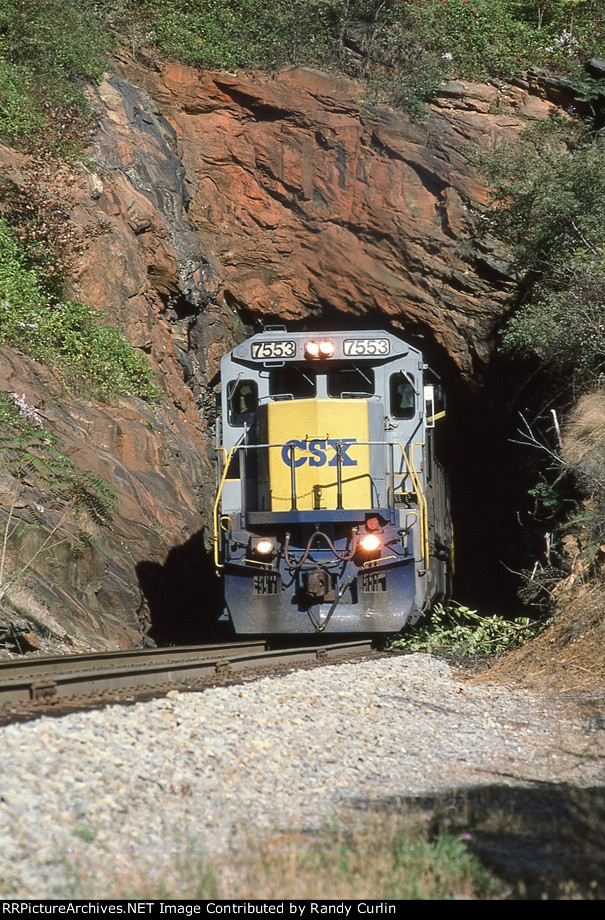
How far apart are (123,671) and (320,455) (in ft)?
14.8

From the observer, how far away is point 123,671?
6684mm

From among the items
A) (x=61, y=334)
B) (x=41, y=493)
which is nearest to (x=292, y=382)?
(x=41, y=493)

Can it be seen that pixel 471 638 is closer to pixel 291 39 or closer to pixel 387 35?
pixel 291 39

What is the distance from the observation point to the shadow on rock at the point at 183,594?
1246 centimetres

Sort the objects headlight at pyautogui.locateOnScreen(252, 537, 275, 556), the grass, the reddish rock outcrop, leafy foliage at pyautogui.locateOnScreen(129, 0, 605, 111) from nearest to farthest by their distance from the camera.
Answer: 1. the grass
2. headlight at pyautogui.locateOnScreen(252, 537, 275, 556)
3. the reddish rock outcrop
4. leafy foliage at pyautogui.locateOnScreen(129, 0, 605, 111)

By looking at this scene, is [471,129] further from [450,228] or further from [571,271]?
[571,271]

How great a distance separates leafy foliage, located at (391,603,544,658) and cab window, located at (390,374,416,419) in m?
2.81

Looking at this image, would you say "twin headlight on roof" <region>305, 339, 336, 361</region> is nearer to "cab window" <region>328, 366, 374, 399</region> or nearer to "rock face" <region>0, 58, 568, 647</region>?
"cab window" <region>328, 366, 374, 399</region>

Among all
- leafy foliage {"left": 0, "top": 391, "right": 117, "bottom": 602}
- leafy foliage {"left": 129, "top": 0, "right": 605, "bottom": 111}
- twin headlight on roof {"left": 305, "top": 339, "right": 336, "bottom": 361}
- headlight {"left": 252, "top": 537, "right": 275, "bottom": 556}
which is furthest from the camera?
leafy foliage {"left": 129, "top": 0, "right": 605, "bottom": 111}

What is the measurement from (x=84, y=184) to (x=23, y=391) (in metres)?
5.51

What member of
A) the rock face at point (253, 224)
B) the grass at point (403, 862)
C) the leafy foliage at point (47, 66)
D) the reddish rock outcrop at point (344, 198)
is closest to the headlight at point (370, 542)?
the rock face at point (253, 224)

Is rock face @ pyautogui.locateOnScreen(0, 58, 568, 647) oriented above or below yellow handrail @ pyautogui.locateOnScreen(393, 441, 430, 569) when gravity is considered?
above

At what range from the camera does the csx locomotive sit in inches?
398

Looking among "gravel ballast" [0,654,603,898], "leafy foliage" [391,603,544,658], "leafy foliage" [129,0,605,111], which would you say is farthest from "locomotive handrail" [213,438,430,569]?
"leafy foliage" [129,0,605,111]
